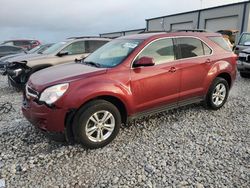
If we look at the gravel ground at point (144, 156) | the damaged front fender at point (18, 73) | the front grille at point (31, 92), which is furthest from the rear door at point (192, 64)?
the damaged front fender at point (18, 73)

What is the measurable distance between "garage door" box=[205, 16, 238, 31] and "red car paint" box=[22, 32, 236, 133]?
20.6 meters

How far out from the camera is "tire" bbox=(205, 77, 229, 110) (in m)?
5.16

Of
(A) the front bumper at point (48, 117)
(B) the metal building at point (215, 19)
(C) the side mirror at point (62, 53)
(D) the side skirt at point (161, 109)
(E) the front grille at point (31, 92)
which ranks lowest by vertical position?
(D) the side skirt at point (161, 109)

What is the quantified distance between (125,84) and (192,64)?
1549mm

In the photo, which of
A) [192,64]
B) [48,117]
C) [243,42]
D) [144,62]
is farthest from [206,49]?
[243,42]

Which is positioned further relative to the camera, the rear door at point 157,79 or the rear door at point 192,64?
the rear door at point 192,64

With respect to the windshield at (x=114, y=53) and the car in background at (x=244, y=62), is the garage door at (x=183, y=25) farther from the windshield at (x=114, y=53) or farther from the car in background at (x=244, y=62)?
the windshield at (x=114, y=53)

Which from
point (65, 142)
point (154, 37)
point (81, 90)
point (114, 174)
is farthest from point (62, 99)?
point (154, 37)

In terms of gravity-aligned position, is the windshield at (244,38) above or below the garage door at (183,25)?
below

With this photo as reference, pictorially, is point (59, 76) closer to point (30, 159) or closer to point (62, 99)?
point (62, 99)

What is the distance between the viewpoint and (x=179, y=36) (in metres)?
4.67

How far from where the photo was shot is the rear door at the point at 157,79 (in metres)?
4.02

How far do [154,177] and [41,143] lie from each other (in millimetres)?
1917

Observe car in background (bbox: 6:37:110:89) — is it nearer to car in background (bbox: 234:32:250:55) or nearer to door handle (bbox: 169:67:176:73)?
door handle (bbox: 169:67:176:73)
